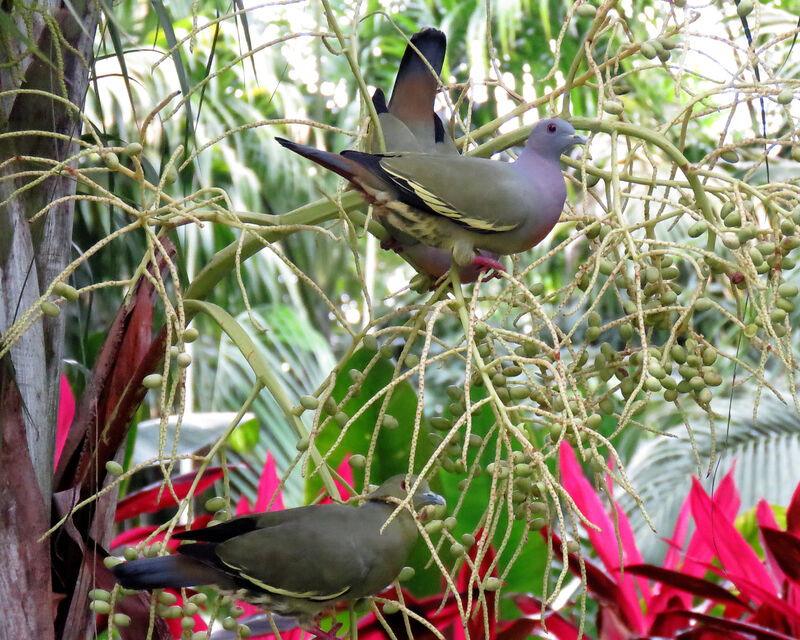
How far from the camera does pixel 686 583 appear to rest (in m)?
0.86

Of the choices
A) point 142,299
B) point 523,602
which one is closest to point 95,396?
point 142,299

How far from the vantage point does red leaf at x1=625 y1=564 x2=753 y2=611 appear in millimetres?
848

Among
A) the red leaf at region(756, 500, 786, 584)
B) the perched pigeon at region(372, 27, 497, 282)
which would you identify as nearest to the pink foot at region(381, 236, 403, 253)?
the perched pigeon at region(372, 27, 497, 282)

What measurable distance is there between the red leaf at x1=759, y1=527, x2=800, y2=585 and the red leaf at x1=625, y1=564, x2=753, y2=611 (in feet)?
0.18

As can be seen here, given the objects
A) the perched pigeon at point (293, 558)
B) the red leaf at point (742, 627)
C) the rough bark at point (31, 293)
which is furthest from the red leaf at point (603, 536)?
the rough bark at point (31, 293)

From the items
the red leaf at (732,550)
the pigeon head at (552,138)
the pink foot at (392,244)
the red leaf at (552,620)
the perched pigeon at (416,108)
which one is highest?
the perched pigeon at (416,108)

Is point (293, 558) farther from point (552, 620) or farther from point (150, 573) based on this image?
point (552, 620)

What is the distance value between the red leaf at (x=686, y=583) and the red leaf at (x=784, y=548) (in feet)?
0.18

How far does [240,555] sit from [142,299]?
0.26 meters

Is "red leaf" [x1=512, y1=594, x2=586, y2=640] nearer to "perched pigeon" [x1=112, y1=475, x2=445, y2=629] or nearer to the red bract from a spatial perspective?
the red bract

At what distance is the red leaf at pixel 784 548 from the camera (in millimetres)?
853

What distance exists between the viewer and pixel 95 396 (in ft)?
2.63

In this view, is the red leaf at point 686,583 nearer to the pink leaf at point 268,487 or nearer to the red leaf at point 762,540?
the red leaf at point 762,540

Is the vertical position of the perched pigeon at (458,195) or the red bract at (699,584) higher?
the perched pigeon at (458,195)
